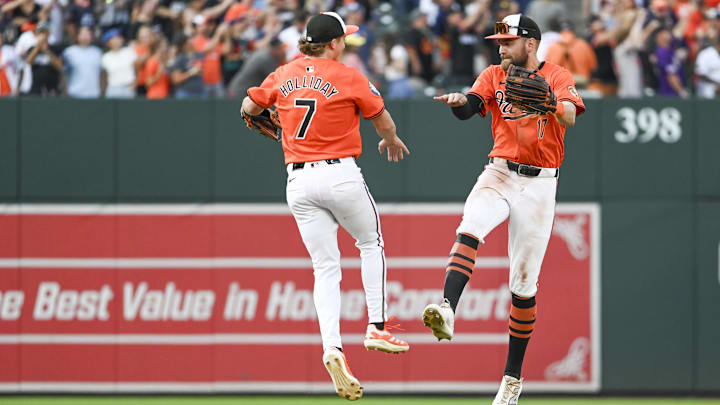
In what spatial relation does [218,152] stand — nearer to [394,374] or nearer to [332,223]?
[394,374]

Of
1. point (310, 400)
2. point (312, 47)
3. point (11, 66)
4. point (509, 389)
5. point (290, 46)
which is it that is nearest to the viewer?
point (312, 47)

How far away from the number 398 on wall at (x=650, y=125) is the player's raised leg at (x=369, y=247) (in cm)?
515

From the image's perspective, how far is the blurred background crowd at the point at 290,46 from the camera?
1281 cm

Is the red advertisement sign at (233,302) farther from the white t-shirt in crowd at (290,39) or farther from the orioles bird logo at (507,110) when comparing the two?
the orioles bird logo at (507,110)

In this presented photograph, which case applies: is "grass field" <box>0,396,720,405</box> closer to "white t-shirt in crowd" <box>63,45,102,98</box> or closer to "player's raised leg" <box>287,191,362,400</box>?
"white t-shirt in crowd" <box>63,45,102,98</box>

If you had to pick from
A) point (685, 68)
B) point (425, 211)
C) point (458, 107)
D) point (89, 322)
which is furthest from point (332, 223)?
point (685, 68)

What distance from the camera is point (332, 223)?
8.34 meters

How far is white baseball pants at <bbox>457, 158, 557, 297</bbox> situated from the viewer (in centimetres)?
847

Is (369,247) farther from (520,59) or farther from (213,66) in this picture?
(213,66)

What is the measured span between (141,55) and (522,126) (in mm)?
5831

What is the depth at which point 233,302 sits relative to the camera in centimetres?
1273

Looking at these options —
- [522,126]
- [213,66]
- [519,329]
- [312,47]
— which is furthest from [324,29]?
[213,66]

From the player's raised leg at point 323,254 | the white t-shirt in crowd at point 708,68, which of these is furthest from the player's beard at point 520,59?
the white t-shirt in crowd at point 708,68

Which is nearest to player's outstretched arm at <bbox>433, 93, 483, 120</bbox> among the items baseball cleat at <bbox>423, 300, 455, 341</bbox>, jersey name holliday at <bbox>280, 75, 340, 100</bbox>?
jersey name holliday at <bbox>280, 75, 340, 100</bbox>
